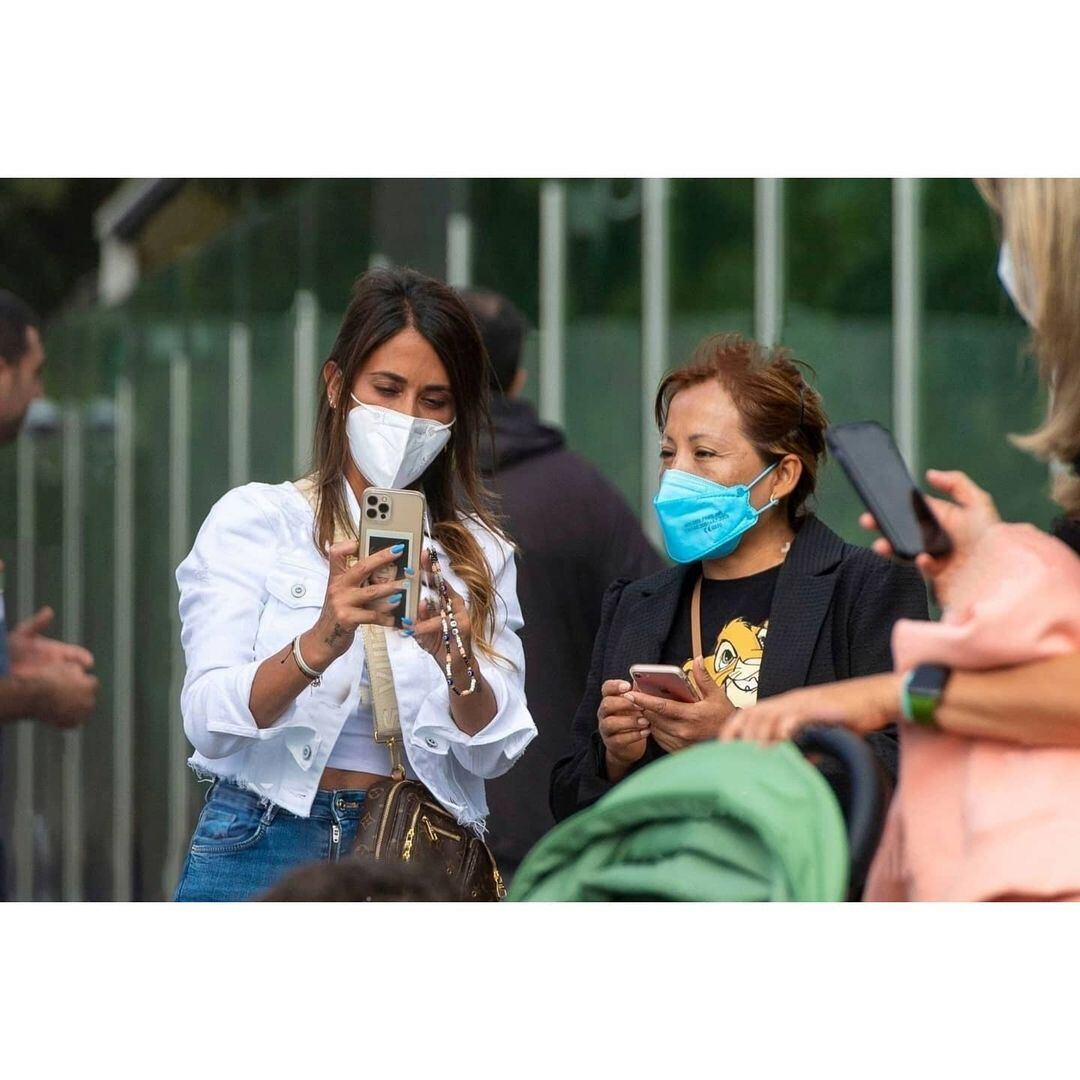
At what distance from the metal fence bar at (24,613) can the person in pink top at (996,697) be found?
7912 millimetres

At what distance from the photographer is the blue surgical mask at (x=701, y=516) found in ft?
12.4

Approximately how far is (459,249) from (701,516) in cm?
472

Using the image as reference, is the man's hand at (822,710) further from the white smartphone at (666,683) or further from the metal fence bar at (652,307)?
the metal fence bar at (652,307)

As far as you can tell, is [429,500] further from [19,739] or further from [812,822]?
[19,739]

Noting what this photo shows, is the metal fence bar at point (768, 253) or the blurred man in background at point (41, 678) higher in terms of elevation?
the metal fence bar at point (768, 253)

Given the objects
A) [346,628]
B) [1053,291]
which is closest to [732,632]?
[346,628]

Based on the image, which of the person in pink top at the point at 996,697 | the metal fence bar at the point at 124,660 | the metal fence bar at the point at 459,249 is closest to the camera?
the person in pink top at the point at 996,697

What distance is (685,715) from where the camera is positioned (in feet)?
11.5

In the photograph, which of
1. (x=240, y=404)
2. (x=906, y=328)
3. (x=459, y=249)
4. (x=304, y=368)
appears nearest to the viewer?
(x=906, y=328)

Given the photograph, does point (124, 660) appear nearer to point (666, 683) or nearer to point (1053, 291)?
point (666, 683)

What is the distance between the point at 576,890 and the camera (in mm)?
2859

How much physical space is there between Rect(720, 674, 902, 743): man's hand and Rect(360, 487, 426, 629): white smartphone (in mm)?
822

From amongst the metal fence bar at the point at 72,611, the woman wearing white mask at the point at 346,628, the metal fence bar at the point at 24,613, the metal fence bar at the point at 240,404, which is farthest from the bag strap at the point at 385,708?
the metal fence bar at the point at 72,611

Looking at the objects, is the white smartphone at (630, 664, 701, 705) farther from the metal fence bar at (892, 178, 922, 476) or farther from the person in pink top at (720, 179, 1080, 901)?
the metal fence bar at (892, 178, 922, 476)
